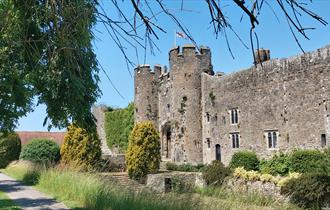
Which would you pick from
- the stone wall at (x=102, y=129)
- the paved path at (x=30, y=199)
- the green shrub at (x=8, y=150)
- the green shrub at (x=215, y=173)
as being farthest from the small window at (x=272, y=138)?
the green shrub at (x=8, y=150)

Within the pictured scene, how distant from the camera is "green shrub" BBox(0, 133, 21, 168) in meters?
36.8

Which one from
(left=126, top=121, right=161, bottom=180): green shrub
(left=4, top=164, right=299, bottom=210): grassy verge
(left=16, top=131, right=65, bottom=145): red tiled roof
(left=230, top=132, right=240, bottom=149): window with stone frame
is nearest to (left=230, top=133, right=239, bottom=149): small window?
(left=230, top=132, right=240, bottom=149): window with stone frame

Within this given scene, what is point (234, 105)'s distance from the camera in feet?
95.3

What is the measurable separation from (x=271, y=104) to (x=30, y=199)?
16162 mm

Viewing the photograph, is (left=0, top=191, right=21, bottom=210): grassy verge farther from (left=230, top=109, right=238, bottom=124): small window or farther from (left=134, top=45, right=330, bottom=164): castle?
(left=230, top=109, right=238, bottom=124): small window

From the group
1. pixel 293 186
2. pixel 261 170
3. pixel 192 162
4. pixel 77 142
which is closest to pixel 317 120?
pixel 261 170

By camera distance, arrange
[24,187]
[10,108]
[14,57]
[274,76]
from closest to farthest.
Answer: [14,57] → [10,108] → [24,187] → [274,76]

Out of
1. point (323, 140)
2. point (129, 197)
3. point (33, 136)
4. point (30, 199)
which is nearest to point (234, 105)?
point (323, 140)

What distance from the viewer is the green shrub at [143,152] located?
25016mm

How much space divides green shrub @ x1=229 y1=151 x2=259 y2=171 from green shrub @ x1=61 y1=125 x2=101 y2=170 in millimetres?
8671

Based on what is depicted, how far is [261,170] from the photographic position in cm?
2395

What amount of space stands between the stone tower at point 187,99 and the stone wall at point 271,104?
1.77 ft

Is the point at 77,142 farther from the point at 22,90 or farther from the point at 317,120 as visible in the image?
the point at 22,90

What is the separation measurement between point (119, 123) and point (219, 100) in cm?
1396
